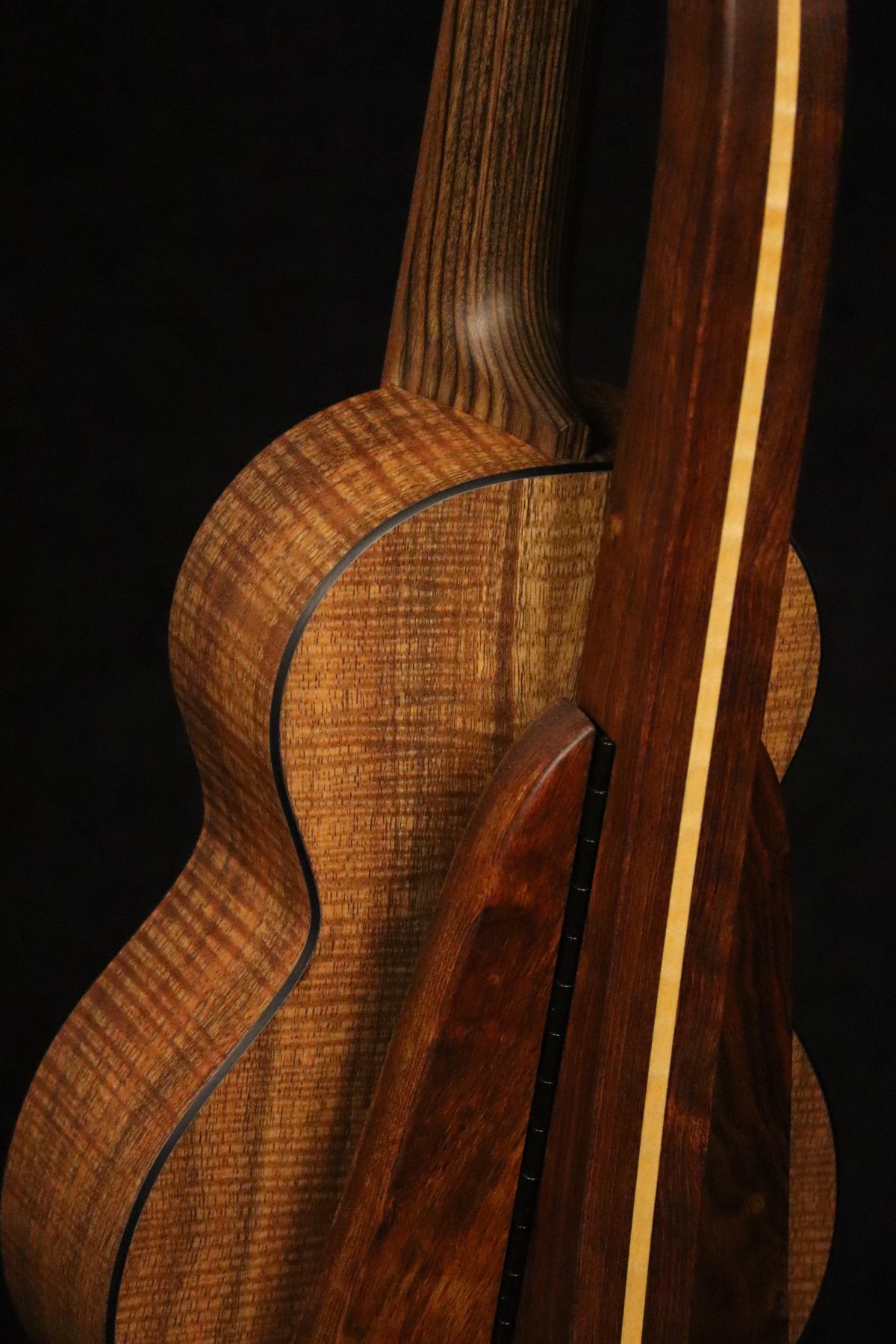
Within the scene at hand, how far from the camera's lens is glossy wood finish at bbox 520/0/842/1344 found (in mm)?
814

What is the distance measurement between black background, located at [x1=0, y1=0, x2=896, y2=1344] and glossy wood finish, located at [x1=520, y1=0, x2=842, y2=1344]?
25.0 inches

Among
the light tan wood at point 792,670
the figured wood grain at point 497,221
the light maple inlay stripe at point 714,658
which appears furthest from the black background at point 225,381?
the light maple inlay stripe at point 714,658

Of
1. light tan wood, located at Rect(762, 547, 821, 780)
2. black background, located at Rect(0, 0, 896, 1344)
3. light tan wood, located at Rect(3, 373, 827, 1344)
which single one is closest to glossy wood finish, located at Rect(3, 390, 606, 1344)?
light tan wood, located at Rect(3, 373, 827, 1344)

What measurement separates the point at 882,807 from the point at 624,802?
0.92 metres

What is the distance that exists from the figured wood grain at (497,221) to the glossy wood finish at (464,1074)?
0.61 ft

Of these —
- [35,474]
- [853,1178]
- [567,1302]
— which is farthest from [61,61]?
[853,1178]

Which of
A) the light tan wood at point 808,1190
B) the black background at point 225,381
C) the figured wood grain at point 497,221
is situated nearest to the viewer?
the figured wood grain at point 497,221

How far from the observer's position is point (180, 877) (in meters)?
1.14

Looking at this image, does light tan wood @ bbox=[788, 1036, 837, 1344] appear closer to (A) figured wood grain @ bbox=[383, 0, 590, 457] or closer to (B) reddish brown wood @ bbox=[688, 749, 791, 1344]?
(B) reddish brown wood @ bbox=[688, 749, 791, 1344]

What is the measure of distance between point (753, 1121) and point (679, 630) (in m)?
0.29

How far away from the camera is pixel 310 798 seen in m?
0.99

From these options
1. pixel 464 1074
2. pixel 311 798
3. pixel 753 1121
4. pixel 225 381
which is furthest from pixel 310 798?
pixel 225 381

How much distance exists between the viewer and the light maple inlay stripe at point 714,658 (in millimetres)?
808

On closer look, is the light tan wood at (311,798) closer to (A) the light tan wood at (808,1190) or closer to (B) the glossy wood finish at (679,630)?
(B) the glossy wood finish at (679,630)
